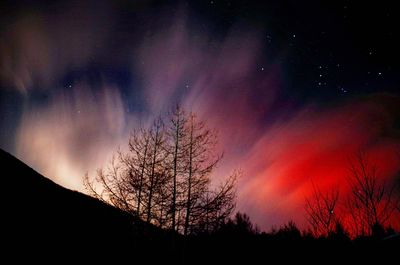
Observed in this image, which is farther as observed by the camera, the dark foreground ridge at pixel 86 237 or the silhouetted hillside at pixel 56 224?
the silhouetted hillside at pixel 56 224

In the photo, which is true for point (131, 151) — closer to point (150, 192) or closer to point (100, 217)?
point (150, 192)

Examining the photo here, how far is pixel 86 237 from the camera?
40.1 ft

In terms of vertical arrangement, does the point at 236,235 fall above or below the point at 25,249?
above

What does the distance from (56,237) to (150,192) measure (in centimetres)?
428

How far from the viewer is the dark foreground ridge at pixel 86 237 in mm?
9211

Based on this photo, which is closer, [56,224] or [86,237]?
[56,224]

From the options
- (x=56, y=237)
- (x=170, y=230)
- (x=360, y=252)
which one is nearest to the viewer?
(x=360, y=252)


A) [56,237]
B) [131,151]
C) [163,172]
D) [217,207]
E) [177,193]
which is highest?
[131,151]

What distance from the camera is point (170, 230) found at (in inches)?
452

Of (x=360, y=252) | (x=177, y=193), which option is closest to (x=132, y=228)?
(x=177, y=193)

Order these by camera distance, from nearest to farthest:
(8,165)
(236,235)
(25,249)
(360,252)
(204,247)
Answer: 1. (360,252)
2. (25,249)
3. (8,165)
4. (204,247)
5. (236,235)

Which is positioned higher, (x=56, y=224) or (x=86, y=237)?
(x=56, y=224)

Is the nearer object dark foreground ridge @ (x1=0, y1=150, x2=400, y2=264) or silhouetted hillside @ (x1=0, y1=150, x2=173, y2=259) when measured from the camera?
dark foreground ridge @ (x1=0, y1=150, x2=400, y2=264)

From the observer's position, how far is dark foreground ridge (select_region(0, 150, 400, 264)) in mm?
9211
